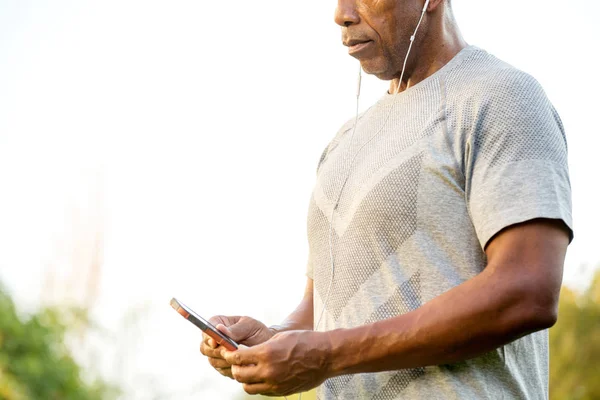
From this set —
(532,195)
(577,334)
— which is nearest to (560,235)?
(532,195)

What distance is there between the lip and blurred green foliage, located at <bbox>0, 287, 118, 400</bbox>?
3909mm

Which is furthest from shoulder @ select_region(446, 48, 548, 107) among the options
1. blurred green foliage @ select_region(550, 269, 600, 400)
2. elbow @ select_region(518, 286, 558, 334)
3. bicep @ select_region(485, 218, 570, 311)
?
blurred green foliage @ select_region(550, 269, 600, 400)

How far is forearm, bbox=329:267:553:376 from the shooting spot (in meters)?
1.27

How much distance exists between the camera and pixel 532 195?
1.32 m

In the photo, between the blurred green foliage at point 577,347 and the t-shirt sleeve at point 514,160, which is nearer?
the t-shirt sleeve at point 514,160

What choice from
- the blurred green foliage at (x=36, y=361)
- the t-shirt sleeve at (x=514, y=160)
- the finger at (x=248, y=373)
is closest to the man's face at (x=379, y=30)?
the t-shirt sleeve at (x=514, y=160)

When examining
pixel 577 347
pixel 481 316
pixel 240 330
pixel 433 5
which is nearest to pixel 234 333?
pixel 240 330

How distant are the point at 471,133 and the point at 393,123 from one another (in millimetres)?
292

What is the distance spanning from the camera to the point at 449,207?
4.78 feet

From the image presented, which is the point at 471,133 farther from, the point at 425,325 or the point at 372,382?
the point at 372,382

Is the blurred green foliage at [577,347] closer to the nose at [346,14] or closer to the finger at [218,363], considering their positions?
the nose at [346,14]

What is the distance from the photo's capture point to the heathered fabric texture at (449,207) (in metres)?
1.37

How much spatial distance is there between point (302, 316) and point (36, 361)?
12.1 feet

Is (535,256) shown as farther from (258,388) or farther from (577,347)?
(577,347)
